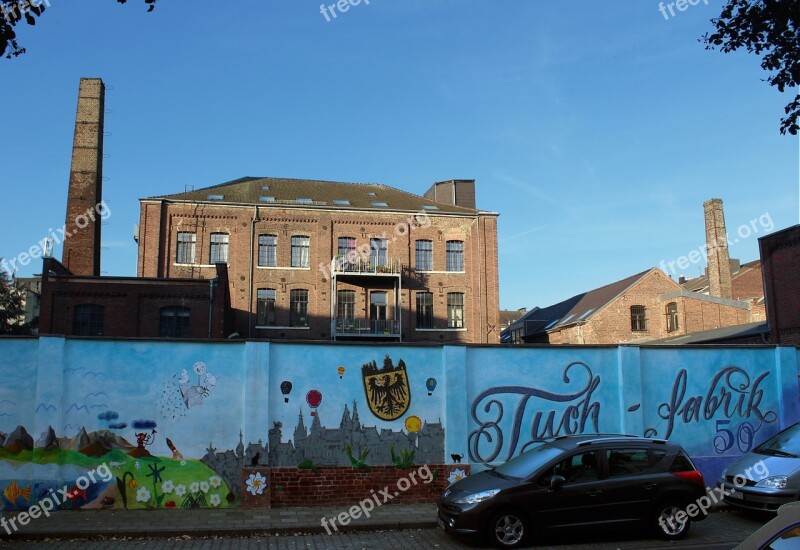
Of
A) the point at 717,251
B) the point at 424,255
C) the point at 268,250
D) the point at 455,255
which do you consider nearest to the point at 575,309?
the point at 717,251

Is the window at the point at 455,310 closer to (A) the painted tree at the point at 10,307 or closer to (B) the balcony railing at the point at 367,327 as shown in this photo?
(B) the balcony railing at the point at 367,327

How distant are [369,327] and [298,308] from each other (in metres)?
4.08

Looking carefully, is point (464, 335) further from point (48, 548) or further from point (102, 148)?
point (48, 548)

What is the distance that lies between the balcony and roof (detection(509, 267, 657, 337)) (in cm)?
1208

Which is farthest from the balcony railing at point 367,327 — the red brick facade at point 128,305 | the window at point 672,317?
the window at point 672,317

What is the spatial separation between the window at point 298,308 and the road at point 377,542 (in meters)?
27.2

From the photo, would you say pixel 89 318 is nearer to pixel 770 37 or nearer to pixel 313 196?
pixel 313 196

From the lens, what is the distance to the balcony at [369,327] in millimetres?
37031

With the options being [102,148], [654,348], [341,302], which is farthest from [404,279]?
[654,348]

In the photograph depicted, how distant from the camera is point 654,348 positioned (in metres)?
13.6

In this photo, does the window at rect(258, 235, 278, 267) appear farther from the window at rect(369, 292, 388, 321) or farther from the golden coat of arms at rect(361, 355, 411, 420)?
the golden coat of arms at rect(361, 355, 411, 420)

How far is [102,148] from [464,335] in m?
24.1

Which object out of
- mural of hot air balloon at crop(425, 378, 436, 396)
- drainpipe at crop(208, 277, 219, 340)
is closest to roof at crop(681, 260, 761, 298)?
drainpipe at crop(208, 277, 219, 340)

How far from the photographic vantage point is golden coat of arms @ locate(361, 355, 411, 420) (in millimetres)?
12461
